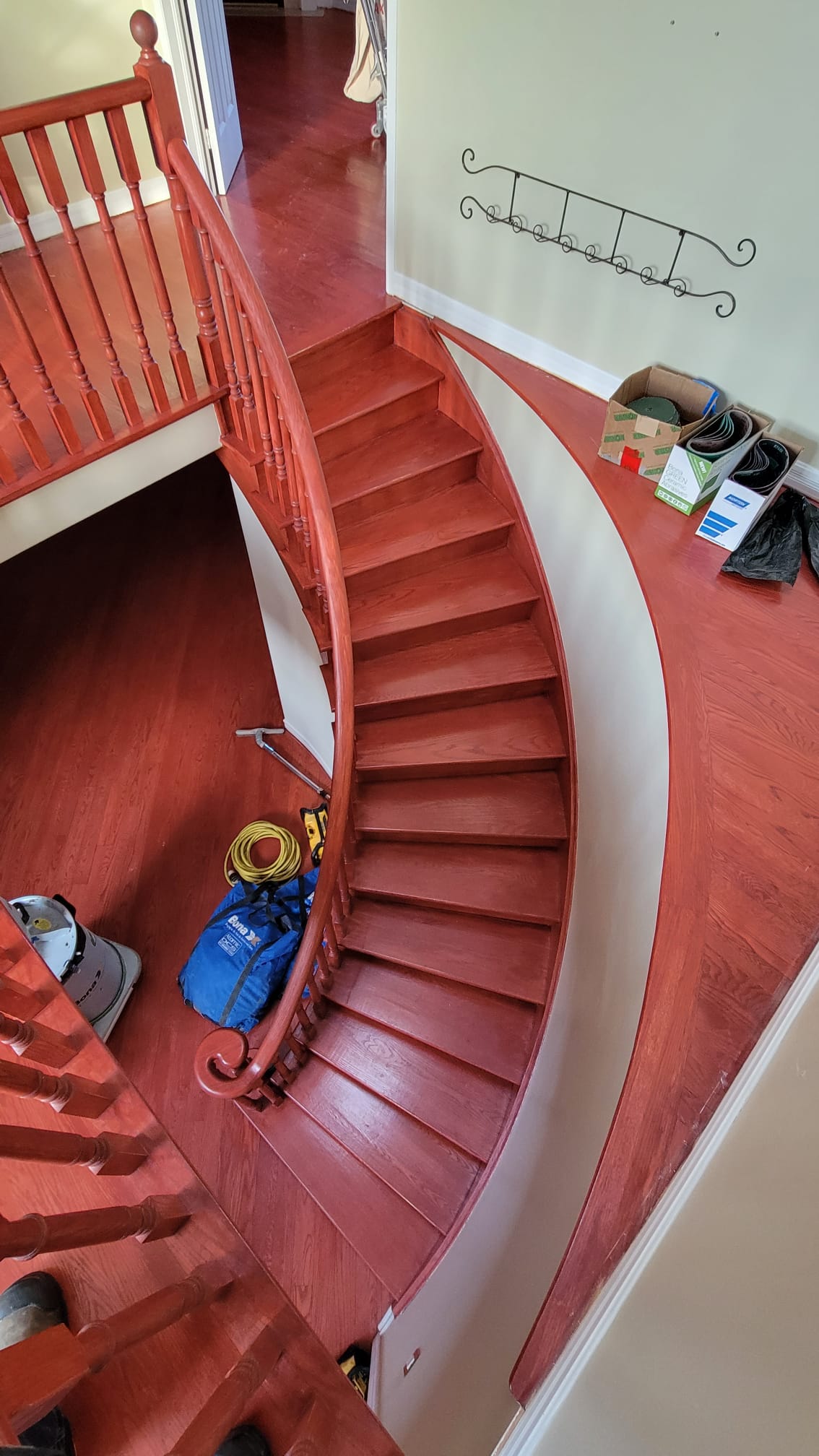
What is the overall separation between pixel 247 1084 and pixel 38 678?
2934mm

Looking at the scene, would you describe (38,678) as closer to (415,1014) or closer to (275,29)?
(415,1014)

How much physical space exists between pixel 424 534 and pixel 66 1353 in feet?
9.32

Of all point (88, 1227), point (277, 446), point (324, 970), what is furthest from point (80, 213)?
point (88, 1227)

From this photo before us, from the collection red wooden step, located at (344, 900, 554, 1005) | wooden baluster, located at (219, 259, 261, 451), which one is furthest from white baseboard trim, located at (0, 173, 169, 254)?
red wooden step, located at (344, 900, 554, 1005)

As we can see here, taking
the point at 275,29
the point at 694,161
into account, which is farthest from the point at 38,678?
the point at 275,29

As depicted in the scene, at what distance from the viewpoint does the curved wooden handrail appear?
209 cm

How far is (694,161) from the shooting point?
212 cm

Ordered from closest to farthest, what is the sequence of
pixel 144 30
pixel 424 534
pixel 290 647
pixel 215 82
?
pixel 144 30 < pixel 424 534 < pixel 215 82 < pixel 290 647

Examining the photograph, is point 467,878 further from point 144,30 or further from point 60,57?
point 60,57

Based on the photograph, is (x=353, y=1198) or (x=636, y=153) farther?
(x=353, y=1198)

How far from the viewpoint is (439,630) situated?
10.2ft

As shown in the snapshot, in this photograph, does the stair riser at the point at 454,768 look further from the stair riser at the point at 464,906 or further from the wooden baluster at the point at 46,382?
the wooden baluster at the point at 46,382

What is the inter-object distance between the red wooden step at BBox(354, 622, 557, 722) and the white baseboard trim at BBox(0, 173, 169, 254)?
232 centimetres

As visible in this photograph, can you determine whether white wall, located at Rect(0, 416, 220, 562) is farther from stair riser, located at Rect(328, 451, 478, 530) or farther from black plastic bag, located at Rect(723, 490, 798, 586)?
black plastic bag, located at Rect(723, 490, 798, 586)
